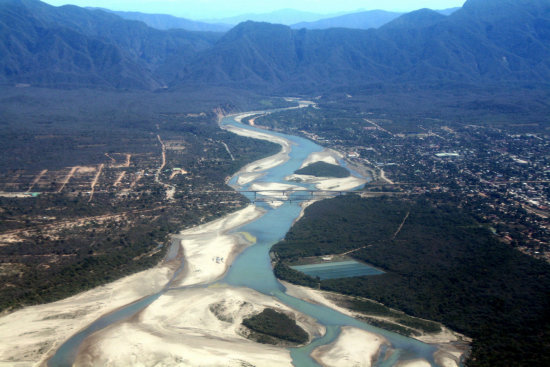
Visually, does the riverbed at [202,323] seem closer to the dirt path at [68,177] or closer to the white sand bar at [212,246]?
the white sand bar at [212,246]

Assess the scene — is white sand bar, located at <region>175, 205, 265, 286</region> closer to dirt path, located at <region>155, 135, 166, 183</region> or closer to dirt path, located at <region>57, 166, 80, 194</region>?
dirt path, located at <region>155, 135, 166, 183</region>

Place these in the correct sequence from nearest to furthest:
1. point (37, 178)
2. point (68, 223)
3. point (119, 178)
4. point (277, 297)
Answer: point (277, 297) → point (68, 223) → point (37, 178) → point (119, 178)

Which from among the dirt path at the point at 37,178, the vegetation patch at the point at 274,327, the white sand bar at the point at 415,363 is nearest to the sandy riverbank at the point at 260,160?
the dirt path at the point at 37,178

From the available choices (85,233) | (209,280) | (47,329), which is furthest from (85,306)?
(85,233)

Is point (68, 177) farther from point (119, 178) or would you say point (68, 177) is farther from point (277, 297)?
point (277, 297)

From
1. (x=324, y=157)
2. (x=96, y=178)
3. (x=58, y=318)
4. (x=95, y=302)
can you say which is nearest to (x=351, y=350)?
(x=95, y=302)
